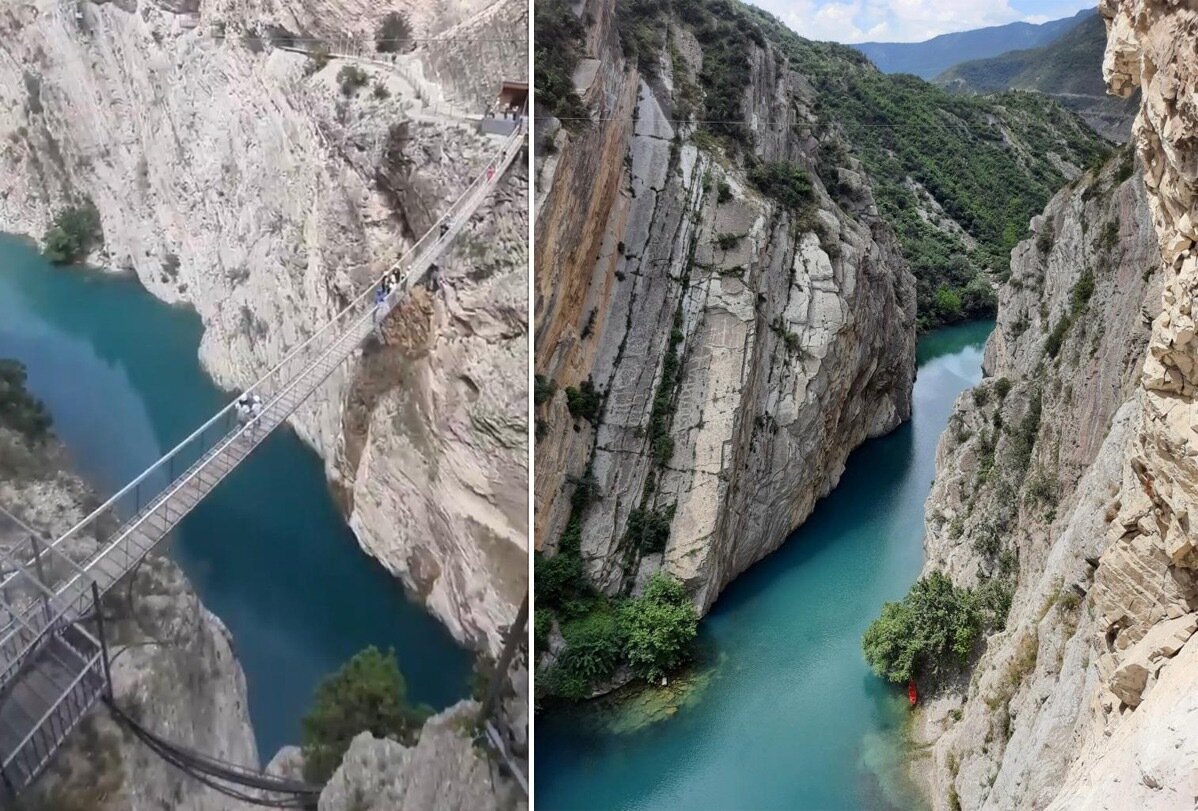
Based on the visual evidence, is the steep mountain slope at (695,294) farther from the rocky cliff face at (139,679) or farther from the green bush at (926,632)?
the rocky cliff face at (139,679)

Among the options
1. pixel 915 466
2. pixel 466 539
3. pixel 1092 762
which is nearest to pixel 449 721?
pixel 466 539

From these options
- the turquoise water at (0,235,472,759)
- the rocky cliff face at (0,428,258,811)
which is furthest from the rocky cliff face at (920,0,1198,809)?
the rocky cliff face at (0,428,258,811)

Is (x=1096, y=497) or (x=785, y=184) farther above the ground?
(x=785, y=184)

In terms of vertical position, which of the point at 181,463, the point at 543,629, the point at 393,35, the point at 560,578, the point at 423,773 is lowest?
the point at 543,629

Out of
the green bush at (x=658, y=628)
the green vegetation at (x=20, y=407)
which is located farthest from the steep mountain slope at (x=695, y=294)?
the green vegetation at (x=20, y=407)

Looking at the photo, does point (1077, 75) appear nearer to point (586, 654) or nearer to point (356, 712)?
point (586, 654)

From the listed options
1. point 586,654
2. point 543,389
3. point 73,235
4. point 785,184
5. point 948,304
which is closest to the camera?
point 73,235

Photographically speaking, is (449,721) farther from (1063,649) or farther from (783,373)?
(783,373)

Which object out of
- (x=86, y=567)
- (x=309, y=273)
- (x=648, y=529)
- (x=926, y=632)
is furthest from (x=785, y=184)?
(x=86, y=567)
